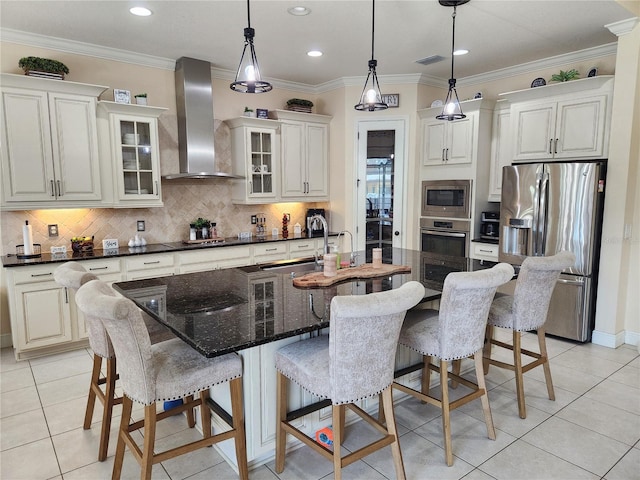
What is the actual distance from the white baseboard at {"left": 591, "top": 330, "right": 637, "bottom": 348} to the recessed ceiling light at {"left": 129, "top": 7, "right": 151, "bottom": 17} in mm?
4903

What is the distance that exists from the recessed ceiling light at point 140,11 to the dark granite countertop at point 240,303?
6.98ft

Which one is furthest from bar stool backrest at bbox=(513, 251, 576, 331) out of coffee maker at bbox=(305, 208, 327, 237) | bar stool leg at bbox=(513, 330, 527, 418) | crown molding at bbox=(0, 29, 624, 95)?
coffee maker at bbox=(305, 208, 327, 237)

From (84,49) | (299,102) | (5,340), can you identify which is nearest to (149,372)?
(5,340)

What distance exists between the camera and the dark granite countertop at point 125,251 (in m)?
3.63

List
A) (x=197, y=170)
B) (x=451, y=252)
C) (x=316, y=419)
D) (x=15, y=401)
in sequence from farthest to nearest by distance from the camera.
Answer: (x=451, y=252) → (x=197, y=170) → (x=15, y=401) → (x=316, y=419)

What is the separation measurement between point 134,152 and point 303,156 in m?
2.10

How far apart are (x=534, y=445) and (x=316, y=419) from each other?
50.8 inches

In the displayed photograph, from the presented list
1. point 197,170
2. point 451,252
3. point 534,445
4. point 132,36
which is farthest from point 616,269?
point 132,36

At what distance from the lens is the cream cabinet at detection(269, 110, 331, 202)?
17.5ft

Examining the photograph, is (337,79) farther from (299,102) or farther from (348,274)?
(348,274)

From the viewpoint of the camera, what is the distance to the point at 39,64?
365 centimetres

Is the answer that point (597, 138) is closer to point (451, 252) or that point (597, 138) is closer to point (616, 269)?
point (616, 269)

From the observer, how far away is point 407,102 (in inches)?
207

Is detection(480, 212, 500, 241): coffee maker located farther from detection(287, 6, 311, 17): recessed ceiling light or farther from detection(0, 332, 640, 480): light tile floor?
detection(287, 6, 311, 17): recessed ceiling light
